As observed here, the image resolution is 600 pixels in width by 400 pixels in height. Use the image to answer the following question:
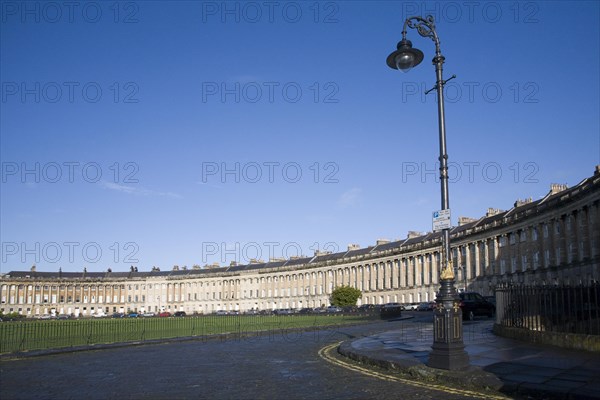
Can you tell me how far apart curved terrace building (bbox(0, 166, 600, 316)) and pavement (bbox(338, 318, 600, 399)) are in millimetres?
36621

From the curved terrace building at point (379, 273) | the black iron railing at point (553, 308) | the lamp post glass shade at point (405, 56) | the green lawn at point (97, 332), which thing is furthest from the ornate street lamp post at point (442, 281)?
the curved terrace building at point (379, 273)

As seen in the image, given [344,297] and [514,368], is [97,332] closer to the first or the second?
[514,368]

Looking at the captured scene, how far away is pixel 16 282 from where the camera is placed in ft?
501

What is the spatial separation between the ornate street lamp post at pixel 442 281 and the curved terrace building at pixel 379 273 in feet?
130

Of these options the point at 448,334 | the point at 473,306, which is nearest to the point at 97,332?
the point at 473,306

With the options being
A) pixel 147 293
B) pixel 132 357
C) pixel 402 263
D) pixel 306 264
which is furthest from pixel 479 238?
pixel 147 293

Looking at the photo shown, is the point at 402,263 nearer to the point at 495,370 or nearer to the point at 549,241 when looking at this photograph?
the point at 549,241

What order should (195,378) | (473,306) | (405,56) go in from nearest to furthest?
1. (195,378)
2. (405,56)
3. (473,306)

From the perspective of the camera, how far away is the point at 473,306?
120 ft

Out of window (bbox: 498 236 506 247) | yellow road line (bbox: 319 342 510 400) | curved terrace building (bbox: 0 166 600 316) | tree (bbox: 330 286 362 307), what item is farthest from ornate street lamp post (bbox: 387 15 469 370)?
tree (bbox: 330 286 362 307)

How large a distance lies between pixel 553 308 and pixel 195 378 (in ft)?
35.6

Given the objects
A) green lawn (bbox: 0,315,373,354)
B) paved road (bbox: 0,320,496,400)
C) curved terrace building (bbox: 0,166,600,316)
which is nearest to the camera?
paved road (bbox: 0,320,496,400)

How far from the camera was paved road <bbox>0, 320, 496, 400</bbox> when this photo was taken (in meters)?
10.4

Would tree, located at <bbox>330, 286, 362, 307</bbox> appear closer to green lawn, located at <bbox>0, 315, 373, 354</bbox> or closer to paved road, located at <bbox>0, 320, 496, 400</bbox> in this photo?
green lawn, located at <bbox>0, 315, 373, 354</bbox>
